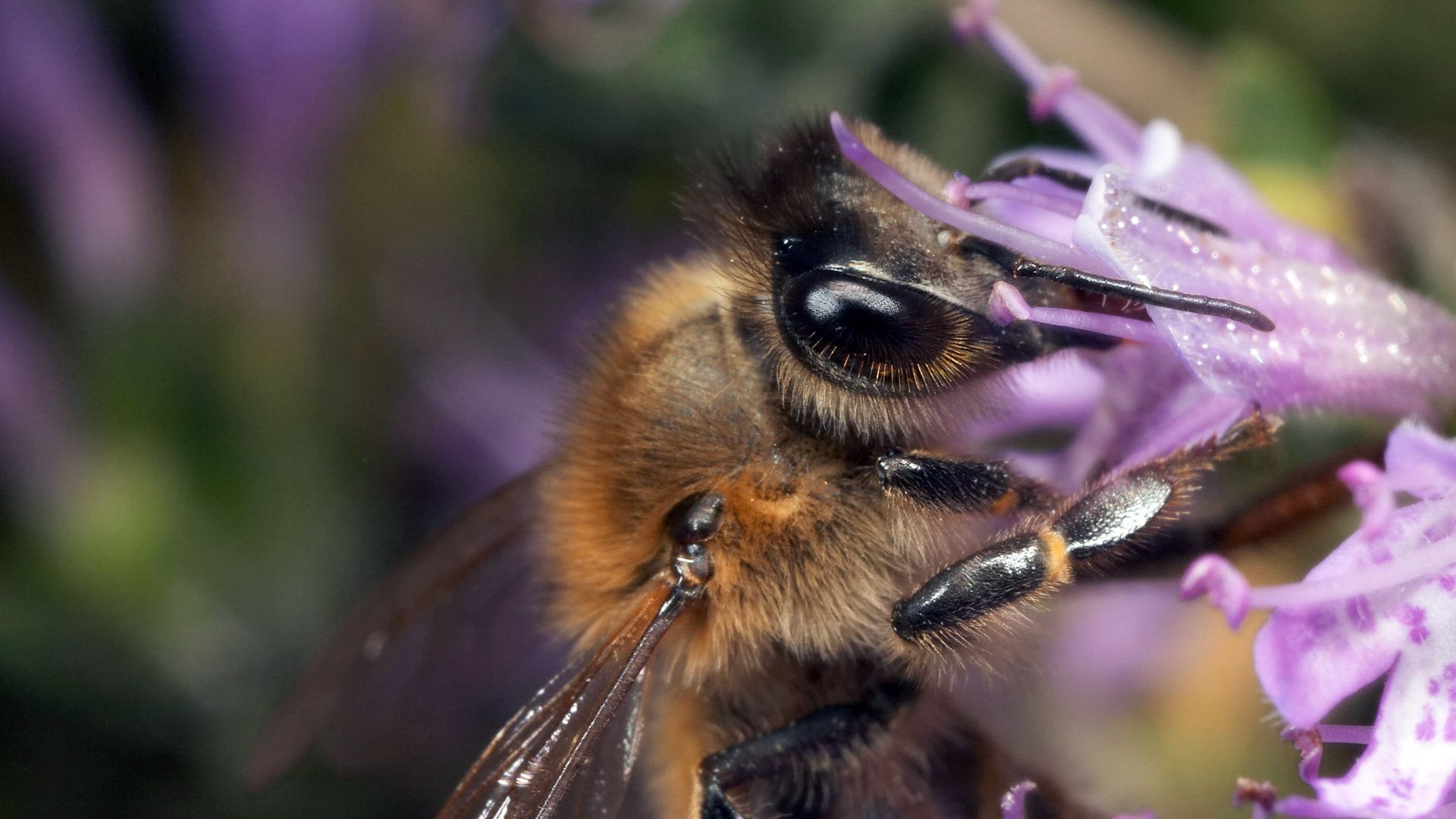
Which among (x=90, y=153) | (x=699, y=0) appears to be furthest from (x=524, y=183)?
(x=90, y=153)

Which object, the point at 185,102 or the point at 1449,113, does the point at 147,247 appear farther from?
the point at 1449,113

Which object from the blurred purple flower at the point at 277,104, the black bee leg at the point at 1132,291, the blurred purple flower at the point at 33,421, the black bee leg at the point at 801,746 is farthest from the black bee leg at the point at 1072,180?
the blurred purple flower at the point at 33,421

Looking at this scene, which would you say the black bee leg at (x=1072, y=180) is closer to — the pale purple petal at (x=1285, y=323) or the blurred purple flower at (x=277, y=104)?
the pale purple petal at (x=1285, y=323)

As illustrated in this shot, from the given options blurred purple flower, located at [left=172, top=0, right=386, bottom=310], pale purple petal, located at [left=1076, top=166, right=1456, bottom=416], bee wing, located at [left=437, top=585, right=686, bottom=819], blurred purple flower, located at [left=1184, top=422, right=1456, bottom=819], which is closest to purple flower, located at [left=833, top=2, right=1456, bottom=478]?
pale purple petal, located at [left=1076, top=166, right=1456, bottom=416]

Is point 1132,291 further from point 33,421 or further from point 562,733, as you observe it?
point 33,421

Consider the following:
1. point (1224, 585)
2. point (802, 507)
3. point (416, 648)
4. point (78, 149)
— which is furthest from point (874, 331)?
point (78, 149)

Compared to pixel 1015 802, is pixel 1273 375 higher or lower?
higher
